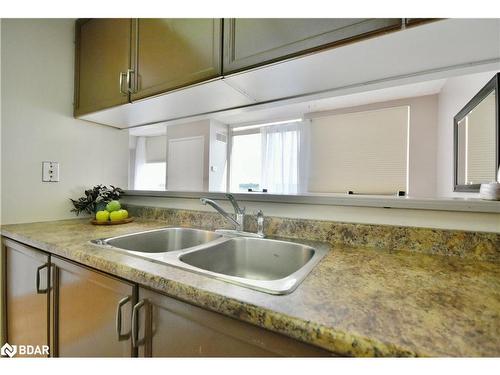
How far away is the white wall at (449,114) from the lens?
6.33 ft

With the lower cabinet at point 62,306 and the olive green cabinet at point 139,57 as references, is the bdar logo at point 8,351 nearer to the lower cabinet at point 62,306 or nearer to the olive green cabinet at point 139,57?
the lower cabinet at point 62,306

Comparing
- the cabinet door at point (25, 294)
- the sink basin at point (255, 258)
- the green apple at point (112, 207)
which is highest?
the green apple at point (112, 207)

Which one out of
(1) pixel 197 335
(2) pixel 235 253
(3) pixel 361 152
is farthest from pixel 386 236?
(3) pixel 361 152

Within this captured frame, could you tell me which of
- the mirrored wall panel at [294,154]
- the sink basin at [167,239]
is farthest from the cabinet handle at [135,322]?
the mirrored wall panel at [294,154]

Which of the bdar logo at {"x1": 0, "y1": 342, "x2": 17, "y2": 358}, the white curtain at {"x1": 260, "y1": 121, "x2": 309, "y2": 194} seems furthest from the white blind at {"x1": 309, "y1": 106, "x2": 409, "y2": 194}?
the bdar logo at {"x1": 0, "y1": 342, "x2": 17, "y2": 358}

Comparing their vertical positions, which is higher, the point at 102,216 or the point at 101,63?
the point at 101,63

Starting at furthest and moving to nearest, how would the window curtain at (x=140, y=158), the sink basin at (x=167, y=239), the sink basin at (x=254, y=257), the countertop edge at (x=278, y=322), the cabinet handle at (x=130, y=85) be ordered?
the window curtain at (x=140, y=158) < the cabinet handle at (x=130, y=85) < the sink basin at (x=167, y=239) < the sink basin at (x=254, y=257) < the countertop edge at (x=278, y=322)

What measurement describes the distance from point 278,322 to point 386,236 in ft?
2.15

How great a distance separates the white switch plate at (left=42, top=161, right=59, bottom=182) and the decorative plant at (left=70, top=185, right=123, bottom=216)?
0.56ft

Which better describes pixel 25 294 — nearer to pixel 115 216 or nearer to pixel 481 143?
pixel 115 216

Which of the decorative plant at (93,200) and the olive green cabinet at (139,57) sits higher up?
the olive green cabinet at (139,57)

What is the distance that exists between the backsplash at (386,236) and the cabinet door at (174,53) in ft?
2.32

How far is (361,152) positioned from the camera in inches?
139

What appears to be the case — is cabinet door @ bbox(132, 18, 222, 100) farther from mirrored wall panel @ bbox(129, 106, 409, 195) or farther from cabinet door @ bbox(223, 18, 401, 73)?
mirrored wall panel @ bbox(129, 106, 409, 195)
